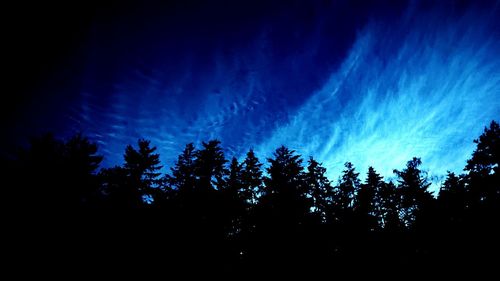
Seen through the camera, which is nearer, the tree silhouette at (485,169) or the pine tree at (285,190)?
the pine tree at (285,190)

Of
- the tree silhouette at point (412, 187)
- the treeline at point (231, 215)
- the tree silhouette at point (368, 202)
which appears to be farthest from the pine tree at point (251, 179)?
the tree silhouette at point (412, 187)

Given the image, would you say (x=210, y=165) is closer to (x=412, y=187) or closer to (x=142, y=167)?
(x=142, y=167)

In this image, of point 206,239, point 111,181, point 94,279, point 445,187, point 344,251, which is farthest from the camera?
point 445,187

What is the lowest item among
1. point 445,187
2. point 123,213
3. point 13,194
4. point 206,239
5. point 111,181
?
point 206,239

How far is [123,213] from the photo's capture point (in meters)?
15.1

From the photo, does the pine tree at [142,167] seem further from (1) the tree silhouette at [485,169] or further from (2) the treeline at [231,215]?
(1) the tree silhouette at [485,169]

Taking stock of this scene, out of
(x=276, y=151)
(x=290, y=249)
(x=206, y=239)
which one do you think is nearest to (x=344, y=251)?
(x=290, y=249)

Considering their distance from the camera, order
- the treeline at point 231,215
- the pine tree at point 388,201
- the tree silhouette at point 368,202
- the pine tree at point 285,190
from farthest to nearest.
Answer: the pine tree at point 388,201
the tree silhouette at point 368,202
the pine tree at point 285,190
the treeline at point 231,215

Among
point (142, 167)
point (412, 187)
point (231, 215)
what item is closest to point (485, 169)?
point (412, 187)

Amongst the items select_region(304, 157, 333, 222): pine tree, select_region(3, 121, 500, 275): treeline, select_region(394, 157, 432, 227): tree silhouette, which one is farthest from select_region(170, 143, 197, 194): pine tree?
select_region(394, 157, 432, 227): tree silhouette

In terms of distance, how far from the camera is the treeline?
14.4 metres

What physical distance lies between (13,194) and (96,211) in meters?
6.15

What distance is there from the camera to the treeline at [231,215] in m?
14.4

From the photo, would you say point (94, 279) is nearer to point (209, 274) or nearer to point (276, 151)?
point (209, 274)
